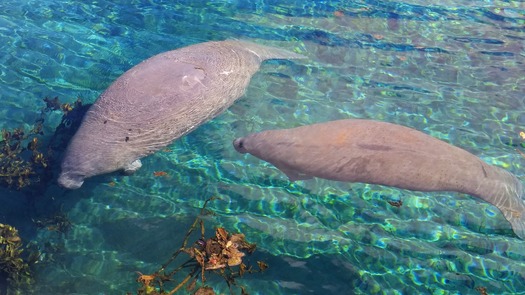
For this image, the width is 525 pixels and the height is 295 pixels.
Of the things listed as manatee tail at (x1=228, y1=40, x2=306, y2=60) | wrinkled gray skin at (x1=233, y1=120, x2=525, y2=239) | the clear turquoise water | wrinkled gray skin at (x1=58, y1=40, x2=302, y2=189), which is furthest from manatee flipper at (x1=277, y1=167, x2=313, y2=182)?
manatee tail at (x1=228, y1=40, x2=306, y2=60)

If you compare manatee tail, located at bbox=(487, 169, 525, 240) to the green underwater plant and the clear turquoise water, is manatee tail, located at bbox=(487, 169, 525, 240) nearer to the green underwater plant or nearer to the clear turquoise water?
the clear turquoise water

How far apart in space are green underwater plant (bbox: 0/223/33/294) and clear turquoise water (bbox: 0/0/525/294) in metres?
0.16

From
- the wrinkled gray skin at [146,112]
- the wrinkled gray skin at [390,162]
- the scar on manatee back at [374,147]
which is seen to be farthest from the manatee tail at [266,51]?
the scar on manatee back at [374,147]

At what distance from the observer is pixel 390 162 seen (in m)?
5.13

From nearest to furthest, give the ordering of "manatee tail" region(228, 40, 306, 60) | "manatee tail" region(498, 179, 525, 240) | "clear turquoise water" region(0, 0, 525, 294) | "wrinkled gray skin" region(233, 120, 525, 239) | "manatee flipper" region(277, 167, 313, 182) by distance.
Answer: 1. "wrinkled gray skin" region(233, 120, 525, 239)
2. "manatee tail" region(498, 179, 525, 240)
3. "clear turquoise water" region(0, 0, 525, 294)
4. "manatee flipper" region(277, 167, 313, 182)
5. "manatee tail" region(228, 40, 306, 60)

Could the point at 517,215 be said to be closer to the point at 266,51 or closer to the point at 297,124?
the point at 297,124

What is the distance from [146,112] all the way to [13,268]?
7.91ft

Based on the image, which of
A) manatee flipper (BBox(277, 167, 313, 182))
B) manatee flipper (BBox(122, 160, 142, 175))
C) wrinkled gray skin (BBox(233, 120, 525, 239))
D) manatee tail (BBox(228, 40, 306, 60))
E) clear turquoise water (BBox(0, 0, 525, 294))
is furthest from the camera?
manatee tail (BBox(228, 40, 306, 60))

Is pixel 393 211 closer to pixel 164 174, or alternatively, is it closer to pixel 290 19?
pixel 164 174

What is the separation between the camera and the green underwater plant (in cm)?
524

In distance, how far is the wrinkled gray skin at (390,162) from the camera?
514 centimetres

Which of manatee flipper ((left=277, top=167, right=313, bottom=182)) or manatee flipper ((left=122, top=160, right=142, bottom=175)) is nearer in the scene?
manatee flipper ((left=277, top=167, right=313, bottom=182))

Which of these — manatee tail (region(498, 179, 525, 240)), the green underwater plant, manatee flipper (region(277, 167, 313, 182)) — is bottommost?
the green underwater plant

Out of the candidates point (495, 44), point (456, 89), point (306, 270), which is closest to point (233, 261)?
point (306, 270)
